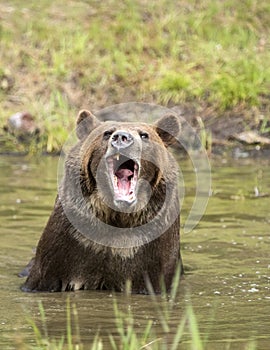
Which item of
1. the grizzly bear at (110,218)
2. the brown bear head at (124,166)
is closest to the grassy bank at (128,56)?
the grizzly bear at (110,218)

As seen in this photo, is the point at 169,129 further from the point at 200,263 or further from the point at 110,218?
the point at 200,263

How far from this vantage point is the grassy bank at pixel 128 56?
14922 millimetres

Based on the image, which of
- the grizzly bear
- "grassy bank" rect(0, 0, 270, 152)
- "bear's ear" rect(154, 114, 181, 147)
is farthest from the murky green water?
"grassy bank" rect(0, 0, 270, 152)

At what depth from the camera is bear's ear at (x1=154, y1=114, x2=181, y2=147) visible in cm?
775

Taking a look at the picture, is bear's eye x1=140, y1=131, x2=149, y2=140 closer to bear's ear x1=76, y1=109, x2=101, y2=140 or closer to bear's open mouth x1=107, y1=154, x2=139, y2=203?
bear's open mouth x1=107, y1=154, x2=139, y2=203

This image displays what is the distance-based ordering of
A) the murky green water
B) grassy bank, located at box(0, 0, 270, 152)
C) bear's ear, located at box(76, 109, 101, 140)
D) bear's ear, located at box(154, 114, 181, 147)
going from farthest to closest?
grassy bank, located at box(0, 0, 270, 152), bear's ear, located at box(154, 114, 181, 147), bear's ear, located at box(76, 109, 101, 140), the murky green water

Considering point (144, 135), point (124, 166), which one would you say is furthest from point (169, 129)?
point (124, 166)

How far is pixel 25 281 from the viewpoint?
776 centimetres

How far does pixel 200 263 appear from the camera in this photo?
344 inches

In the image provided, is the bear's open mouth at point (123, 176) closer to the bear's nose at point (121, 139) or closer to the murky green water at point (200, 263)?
the bear's nose at point (121, 139)

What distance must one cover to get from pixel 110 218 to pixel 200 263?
165 cm

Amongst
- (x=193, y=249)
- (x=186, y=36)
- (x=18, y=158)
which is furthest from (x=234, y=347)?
(x=186, y=36)

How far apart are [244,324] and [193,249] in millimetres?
2712

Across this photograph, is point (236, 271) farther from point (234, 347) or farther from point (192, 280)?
point (234, 347)
